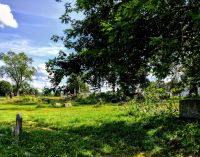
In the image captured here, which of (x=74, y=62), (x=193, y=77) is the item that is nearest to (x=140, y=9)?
(x=193, y=77)

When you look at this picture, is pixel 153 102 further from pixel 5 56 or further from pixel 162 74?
pixel 5 56

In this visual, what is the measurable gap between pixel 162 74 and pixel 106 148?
19.5ft

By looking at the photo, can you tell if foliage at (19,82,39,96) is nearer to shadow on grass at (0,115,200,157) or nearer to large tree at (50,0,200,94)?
shadow on grass at (0,115,200,157)

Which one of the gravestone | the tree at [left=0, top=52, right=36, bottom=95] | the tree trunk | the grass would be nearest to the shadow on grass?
the grass

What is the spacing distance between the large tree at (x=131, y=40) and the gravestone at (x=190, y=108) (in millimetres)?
7813

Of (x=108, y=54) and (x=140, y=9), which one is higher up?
(x=140, y=9)

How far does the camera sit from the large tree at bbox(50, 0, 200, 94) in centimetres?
1446

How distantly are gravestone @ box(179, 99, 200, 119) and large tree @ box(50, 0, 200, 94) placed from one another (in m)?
7.81

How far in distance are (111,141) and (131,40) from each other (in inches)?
246

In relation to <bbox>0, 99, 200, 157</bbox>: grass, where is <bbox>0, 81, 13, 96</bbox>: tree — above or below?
above

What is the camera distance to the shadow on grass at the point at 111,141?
666 inches

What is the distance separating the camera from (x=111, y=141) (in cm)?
2038

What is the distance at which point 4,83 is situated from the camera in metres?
144

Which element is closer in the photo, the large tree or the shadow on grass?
the large tree
